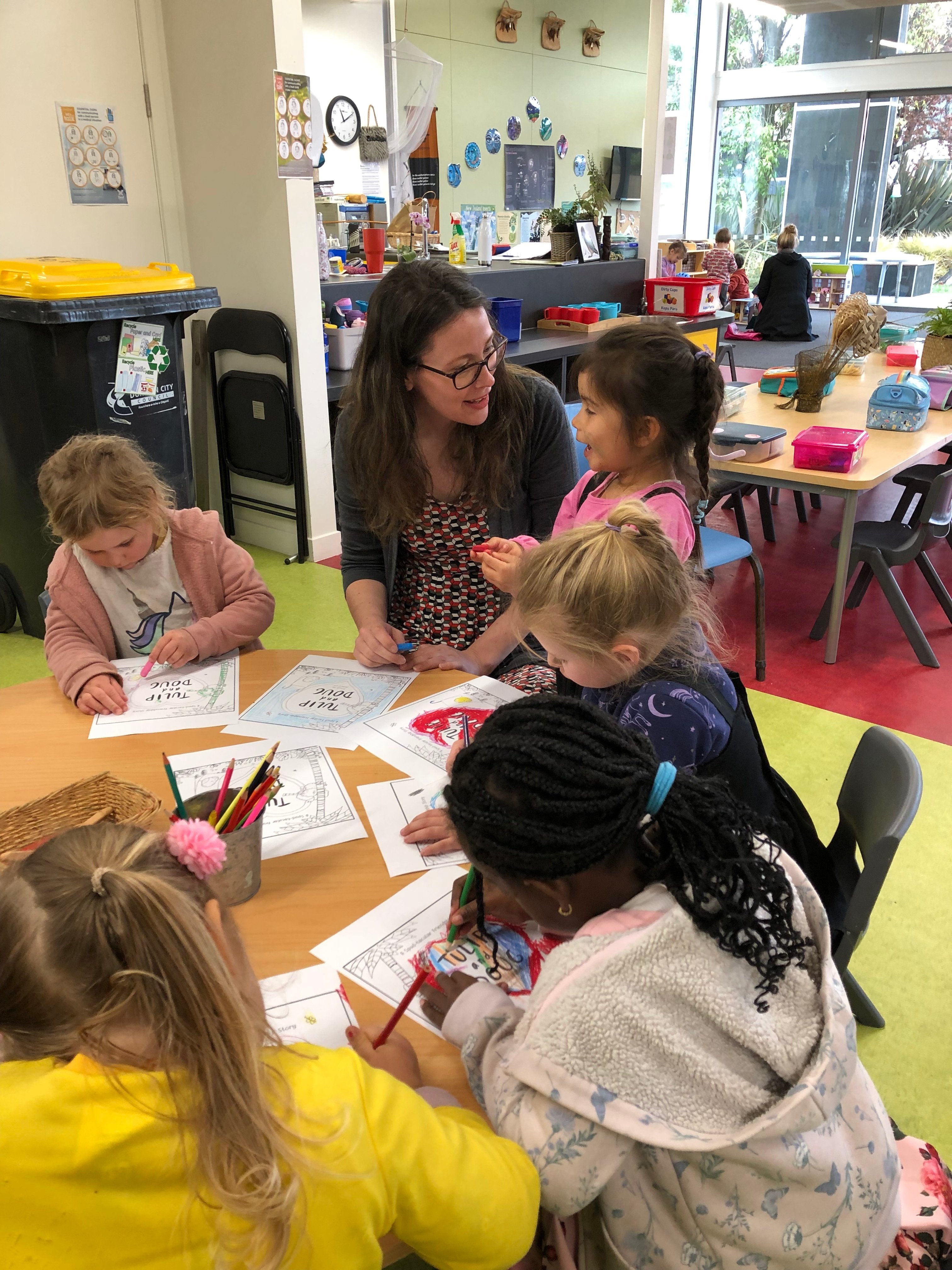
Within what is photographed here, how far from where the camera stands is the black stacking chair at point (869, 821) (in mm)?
1244

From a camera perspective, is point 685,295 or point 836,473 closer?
point 836,473

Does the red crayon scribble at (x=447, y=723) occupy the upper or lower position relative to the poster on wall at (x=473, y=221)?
lower

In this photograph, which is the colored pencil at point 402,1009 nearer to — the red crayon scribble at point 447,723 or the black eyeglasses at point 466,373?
the red crayon scribble at point 447,723

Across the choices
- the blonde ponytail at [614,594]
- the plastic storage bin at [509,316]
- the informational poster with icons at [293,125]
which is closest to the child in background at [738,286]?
the plastic storage bin at [509,316]

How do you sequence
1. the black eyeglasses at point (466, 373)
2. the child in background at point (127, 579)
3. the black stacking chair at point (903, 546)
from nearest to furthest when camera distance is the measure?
the child in background at point (127, 579) < the black eyeglasses at point (466, 373) < the black stacking chair at point (903, 546)

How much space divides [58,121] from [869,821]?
3.74 m

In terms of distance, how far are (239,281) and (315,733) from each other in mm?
2999

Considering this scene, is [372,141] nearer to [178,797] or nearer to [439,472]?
[439,472]

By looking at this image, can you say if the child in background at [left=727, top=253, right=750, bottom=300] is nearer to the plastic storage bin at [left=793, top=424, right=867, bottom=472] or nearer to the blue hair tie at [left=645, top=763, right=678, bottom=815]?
the plastic storage bin at [left=793, top=424, right=867, bottom=472]

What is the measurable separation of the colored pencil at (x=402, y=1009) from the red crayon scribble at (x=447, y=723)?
0.48m

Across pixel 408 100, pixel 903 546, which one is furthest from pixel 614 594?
pixel 408 100

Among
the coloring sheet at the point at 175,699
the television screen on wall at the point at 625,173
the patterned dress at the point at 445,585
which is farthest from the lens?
the television screen on wall at the point at 625,173

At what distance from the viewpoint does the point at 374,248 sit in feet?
14.7

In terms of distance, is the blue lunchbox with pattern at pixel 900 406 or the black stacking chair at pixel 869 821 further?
the blue lunchbox with pattern at pixel 900 406
